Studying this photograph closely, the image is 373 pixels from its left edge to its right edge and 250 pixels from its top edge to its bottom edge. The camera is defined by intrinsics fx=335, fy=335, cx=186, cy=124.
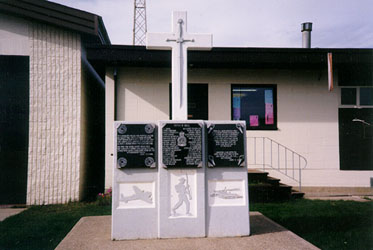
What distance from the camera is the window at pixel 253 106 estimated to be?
1019 cm

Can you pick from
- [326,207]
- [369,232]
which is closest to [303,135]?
[326,207]

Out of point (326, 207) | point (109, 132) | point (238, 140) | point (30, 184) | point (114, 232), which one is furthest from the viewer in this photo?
point (109, 132)

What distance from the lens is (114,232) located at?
477 cm

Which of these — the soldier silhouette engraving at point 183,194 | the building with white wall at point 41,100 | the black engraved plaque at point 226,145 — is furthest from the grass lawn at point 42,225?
the black engraved plaque at point 226,145

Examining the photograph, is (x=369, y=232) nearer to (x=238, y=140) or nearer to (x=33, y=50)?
(x=238, y=140)

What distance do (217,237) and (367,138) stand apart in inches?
299

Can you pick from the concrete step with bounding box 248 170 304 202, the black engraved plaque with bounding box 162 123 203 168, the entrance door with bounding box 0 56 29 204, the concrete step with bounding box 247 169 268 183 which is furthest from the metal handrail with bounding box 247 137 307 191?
the entrance door with bounding box 0 56 29 204

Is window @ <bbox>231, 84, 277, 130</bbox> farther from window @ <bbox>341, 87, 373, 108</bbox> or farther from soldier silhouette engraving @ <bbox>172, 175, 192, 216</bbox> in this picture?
soldier silhouette engraving @ <bbox>172, 175, 192, 216</bbox>

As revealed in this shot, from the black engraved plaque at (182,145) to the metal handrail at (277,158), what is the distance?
5.36m

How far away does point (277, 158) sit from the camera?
10031mm

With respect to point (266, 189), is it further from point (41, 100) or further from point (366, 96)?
point (41, 100)

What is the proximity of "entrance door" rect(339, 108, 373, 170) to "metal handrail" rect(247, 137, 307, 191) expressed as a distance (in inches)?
57.6

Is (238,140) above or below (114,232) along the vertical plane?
above

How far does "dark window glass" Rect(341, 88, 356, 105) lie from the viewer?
10.4m
